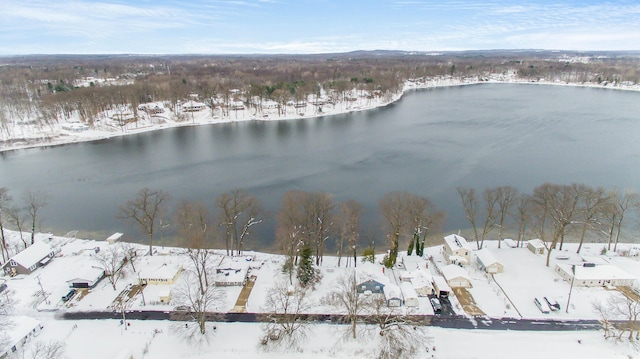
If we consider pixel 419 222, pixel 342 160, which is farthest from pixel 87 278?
pixel 342 160

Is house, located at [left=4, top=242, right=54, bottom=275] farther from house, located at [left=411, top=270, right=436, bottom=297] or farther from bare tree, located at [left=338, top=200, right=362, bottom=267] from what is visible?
house, located at [left=411, top=270, right=436, bottom=297]

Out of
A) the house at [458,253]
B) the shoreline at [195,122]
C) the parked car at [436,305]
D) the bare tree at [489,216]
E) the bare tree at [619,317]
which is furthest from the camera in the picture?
the shoreline at [195,122]

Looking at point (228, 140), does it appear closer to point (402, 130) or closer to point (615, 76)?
point (402, 130)

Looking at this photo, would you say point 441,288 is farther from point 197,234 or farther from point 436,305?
point 197,234

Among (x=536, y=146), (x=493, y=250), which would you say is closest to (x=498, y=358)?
(x=493, y=250)

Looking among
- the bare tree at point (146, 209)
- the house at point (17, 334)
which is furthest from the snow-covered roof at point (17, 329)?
the bare tree at point (146, 209)

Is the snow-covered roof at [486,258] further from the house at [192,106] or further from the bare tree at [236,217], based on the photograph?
the house at [192,106]

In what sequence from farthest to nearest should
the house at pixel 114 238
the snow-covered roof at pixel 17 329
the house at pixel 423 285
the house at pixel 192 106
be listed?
the house at pixel 192 106
the house at pixel 114 238
the house at pixel 423 285
the snow-covered roof at pixel 17 329
